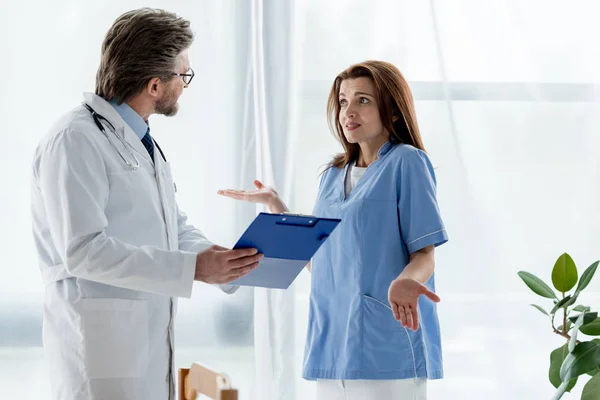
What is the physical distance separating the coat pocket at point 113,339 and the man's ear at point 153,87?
19.1 inches

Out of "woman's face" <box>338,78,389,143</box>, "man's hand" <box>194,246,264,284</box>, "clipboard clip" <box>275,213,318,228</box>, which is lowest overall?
"man's hand" <box>194,246,264,284</box>

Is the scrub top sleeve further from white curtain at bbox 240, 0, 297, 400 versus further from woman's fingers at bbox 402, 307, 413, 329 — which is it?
white curtain at bbox 240, 0, 297, 400

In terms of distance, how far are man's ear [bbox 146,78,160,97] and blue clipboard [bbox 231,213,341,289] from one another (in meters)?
0.44

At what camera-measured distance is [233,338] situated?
8.03 feet

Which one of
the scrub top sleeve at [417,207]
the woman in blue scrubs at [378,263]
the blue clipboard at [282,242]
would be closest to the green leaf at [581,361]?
the woman in blue scrubs at [378,263]

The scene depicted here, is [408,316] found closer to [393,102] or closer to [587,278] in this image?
[393,102]

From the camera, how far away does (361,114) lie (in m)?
1.80

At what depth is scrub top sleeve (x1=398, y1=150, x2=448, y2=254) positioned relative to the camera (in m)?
1.68

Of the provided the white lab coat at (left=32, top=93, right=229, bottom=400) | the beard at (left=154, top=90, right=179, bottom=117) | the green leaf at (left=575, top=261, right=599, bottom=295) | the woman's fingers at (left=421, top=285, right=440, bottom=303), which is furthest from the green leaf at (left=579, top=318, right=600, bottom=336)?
the beard at (left=154, top=90, right=179, bottom=117)

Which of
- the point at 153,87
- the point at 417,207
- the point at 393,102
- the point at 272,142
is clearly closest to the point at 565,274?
the point at 417,207

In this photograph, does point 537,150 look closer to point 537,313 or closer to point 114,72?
point 537,313

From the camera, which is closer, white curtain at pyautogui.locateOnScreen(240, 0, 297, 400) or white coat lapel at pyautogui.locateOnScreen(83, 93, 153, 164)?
white coat lapel at pyautogui.locateOnScreen(83, 93, 153, 164)

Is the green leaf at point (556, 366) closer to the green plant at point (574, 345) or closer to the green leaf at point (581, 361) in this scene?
the green plant at point (574, 345)

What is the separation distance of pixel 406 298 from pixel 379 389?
248mm
